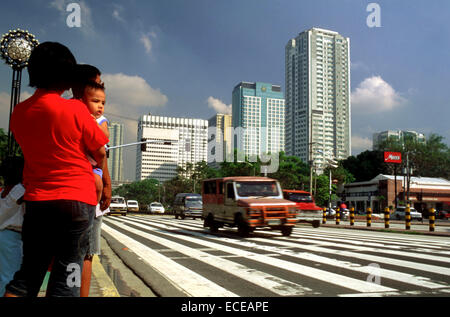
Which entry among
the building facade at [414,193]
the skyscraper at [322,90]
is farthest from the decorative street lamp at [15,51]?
the skyscraper at [322,90]

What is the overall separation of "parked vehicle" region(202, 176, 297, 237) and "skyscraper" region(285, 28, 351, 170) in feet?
515

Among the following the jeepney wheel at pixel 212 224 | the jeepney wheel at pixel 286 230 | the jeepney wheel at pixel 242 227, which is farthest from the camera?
the jeepney wheel at pixel 212 224

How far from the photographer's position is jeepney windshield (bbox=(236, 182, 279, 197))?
12.2 m

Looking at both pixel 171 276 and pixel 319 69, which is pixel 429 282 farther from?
pixel 319 69

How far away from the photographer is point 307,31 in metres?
174

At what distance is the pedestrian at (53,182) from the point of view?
2.22m

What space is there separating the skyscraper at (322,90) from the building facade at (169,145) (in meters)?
56.3

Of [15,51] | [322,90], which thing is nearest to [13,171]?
[15,51]

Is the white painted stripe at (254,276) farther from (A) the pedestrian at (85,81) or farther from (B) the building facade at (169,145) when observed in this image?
(B) the building facade at (169,145)

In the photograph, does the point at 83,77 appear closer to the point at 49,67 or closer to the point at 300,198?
the point at 49,67

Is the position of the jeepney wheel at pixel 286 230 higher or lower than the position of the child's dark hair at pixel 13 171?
lower
